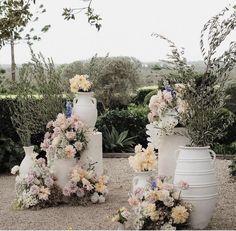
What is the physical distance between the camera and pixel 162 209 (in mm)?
5336

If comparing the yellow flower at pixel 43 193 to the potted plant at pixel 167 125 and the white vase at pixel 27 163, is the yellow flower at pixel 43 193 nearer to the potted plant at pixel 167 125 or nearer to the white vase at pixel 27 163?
the white vase at pixel 27 163

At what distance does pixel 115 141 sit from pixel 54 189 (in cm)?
480

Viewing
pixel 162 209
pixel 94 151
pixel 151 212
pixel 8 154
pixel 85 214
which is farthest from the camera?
pixel 8 154

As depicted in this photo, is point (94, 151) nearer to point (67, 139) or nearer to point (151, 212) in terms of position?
point (67, 139)

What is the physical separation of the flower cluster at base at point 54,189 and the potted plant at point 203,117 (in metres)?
Answer: 1.77

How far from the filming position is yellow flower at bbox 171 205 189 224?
5230 mm

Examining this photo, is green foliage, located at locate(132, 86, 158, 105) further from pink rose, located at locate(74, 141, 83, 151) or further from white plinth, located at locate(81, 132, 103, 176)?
pink rose, located at locate(74, 141, 83, 151)

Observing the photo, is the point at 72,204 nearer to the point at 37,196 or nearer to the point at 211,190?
the point at 37,196

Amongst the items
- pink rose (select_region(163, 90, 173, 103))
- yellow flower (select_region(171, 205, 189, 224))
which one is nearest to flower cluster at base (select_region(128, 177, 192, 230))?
yellow flower (select_region(171, 205, 189, 224))

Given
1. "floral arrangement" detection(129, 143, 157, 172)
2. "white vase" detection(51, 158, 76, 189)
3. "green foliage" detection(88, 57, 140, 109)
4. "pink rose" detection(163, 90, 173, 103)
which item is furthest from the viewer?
"green foliage" detection(88, 57, 140, 109)

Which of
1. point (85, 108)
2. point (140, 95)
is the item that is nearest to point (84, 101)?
point (85, 108)

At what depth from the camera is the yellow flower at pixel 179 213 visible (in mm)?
5230


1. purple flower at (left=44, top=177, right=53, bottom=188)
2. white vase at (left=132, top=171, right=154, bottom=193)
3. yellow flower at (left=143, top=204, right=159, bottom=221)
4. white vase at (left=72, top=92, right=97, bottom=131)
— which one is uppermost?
white vase at (left=72, top=92, right=97, bottom=131)

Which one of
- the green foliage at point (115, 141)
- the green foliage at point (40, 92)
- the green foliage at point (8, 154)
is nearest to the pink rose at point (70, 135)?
the green foliage at point (40, 92)
